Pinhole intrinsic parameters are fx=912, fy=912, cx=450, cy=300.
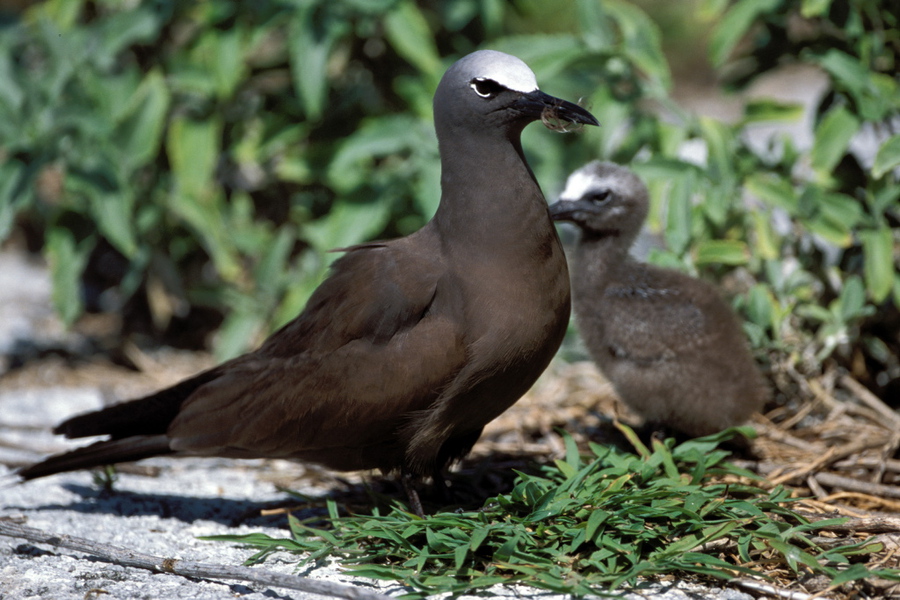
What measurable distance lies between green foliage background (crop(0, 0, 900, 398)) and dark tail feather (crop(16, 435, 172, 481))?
1466 millimetres

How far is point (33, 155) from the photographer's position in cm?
461

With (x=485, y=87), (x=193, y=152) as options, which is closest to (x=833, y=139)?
(x=485, y=87)

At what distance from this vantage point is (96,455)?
3303mm

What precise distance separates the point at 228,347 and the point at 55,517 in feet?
5.15

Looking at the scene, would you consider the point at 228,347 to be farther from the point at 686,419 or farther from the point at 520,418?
the point at 686,419

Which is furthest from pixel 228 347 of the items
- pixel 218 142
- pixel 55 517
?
pixel 55 517

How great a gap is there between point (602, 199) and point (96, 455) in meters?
2.21

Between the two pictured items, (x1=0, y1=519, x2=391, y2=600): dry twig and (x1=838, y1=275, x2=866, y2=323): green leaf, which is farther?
(x1=838, y1=275, x2=866, y2=323): green leaf

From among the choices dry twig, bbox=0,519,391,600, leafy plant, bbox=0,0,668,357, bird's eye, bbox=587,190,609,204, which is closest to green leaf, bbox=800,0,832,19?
leafy plant, bbox=0,0,668,357

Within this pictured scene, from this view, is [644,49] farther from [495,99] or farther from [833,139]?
[495,99]

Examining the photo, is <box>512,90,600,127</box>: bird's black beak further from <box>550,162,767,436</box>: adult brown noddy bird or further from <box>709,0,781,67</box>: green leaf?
<box>709,0,781,67</box>: green leaf

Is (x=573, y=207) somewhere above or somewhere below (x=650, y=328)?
above

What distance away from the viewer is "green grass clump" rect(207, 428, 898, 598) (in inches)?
101

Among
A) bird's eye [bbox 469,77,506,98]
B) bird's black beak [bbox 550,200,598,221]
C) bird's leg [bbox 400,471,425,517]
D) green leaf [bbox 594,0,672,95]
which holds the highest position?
bird's eye [bbox 469,77,506,98]
